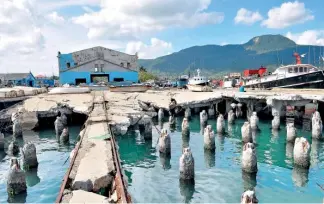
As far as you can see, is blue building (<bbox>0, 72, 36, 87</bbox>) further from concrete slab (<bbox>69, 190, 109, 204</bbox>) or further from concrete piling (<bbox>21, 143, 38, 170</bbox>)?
concrete slab (<bbox>69, 190, 109, 204</bbox>)

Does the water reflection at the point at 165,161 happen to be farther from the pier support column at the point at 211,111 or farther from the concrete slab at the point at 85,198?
the pier support column at the point at 211,111

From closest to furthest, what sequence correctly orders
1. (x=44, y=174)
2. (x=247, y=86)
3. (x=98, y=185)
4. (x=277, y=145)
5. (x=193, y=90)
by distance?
(x=98, y=185) < (x=44, y=174) < (x=277, y=145) < (x=193, y=90) < (x=247, y=86)

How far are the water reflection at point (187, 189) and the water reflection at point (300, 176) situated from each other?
5556 millimetres

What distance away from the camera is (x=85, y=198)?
1007 centimetres

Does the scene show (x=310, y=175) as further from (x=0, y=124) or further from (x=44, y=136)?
(x=0, y=124)

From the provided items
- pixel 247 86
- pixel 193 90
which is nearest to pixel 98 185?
pixel 193 90

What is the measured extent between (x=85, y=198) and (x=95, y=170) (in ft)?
8.17

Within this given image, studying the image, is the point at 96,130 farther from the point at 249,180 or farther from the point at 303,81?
the point at 303,81

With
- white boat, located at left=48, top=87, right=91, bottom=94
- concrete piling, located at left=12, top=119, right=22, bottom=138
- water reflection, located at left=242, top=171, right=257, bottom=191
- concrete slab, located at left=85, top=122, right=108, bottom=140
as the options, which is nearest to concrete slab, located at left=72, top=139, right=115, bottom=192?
concrete slab, located at left=85, top=122, right=108, bottom=140

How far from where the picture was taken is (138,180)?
17.5 metres

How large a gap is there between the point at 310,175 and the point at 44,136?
2437 centimetres

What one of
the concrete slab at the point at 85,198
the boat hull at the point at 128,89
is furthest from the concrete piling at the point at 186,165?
the boat hull at the point at 128,89

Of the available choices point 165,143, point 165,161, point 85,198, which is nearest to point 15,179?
point 85,198

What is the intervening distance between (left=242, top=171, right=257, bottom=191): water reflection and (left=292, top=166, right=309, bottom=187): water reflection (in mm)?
2155
